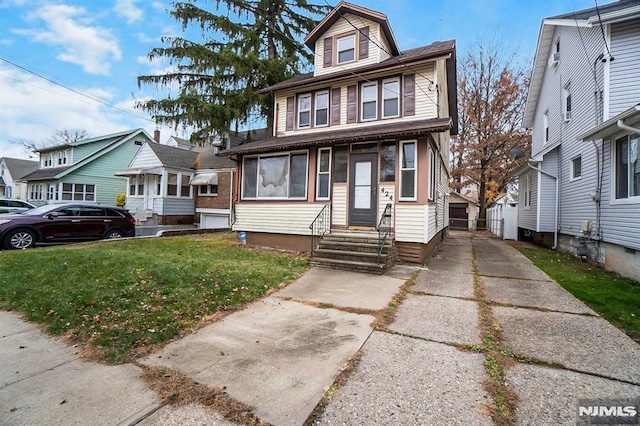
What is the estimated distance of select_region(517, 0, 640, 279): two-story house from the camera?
7.23 m

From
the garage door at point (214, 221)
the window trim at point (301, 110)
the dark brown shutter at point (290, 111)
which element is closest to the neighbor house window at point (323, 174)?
the window trim at point (301, 110)

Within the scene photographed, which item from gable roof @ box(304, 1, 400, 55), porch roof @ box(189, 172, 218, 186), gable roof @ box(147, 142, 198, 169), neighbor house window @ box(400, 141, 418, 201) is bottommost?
neighbor house window @ box(400, 141, 418, 201)

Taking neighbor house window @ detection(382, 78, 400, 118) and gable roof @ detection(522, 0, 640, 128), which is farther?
neighbor house window @ detection(382, 78, 400, 118)

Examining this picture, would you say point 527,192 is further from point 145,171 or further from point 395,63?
point 145,171

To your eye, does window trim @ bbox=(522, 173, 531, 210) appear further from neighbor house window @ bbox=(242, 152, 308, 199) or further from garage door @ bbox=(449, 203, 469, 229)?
garage door @ bbox=(449, 203, 469, 229)

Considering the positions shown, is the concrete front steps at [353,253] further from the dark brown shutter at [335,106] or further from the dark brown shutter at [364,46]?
the dark brown shutter at [364,46]

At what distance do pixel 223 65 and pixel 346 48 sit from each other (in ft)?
23.4

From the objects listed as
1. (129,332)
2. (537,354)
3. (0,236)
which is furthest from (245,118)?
(537,354)

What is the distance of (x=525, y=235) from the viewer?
15.4 meters

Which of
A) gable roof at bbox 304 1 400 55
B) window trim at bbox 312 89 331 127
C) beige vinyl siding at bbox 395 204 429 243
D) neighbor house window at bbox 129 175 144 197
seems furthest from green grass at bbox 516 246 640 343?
neighbor house window at bbox 129 175 144 197

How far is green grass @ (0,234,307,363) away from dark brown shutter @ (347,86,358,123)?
528 centimetres

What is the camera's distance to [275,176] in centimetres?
1055

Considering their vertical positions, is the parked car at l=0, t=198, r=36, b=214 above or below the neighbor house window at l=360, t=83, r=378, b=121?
below

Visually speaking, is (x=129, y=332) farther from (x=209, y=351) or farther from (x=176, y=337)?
(x=209, y=351)
